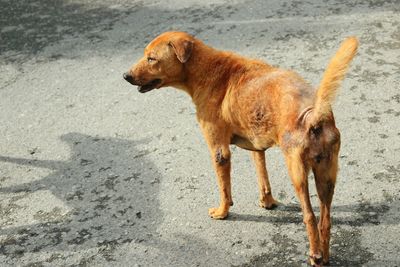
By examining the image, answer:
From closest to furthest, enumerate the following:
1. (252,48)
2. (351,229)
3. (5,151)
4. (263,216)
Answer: (351,229) → (263,216) → (5,151) → (252,48)

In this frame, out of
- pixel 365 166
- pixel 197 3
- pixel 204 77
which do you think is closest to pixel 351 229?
pixel 365 166

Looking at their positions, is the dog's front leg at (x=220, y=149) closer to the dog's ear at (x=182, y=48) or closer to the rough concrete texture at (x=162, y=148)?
the rough concrete texture at (x=162, y=148)

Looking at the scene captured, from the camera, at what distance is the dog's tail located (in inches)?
140

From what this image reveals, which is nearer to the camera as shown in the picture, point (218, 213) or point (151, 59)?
point (151, 59)

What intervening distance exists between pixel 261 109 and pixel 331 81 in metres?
0.68

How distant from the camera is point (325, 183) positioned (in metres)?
3.85

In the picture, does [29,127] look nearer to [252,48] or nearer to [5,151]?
[5,151]

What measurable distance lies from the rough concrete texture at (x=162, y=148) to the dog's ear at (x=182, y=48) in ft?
4.75

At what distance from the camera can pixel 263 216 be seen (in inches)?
190

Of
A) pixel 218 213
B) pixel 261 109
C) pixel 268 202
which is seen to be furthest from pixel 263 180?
pixel 261 109

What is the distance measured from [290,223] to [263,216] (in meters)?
0.26

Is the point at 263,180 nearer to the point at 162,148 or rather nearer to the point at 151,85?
the point at 151,85

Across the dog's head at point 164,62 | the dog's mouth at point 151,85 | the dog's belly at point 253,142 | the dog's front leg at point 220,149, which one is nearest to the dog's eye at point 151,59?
the dog's head at point 164,62

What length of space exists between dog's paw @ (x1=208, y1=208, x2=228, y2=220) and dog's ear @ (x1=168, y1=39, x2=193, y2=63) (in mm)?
1380
